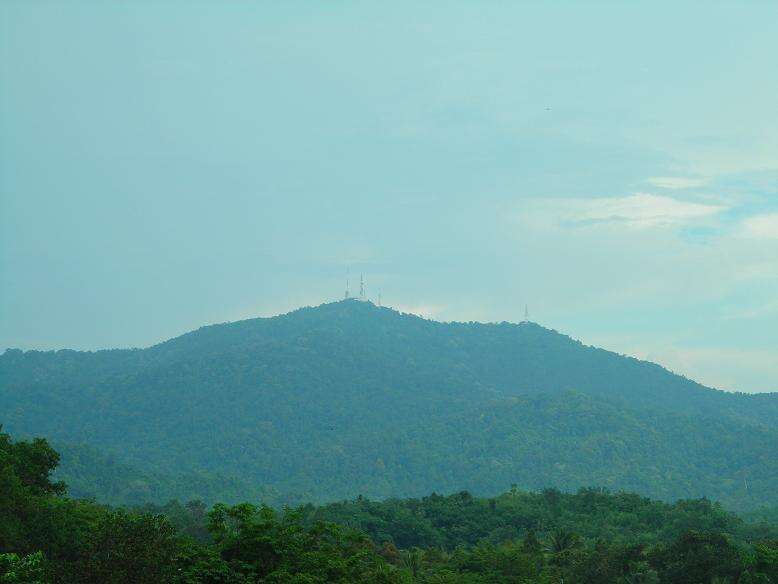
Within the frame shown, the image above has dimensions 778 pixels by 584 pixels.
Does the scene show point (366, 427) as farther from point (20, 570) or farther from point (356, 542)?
point (20, 570)

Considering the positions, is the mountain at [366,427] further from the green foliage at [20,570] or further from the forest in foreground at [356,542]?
the green foliage at [20,570]

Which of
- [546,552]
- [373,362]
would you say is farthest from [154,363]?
[546,552]

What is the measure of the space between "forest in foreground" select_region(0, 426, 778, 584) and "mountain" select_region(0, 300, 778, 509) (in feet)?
150

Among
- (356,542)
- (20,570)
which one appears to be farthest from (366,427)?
(20,570)

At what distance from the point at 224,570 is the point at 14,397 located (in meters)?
158

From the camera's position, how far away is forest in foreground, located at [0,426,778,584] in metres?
18.6

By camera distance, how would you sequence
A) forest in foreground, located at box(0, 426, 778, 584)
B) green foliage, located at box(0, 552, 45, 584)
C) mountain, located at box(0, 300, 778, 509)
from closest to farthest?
green foliage, located at box(0, 552, 45, 584), forest in foreground, located at box(0, 426, 778, 584), mountain, located at box(0, 300, 778, 509)

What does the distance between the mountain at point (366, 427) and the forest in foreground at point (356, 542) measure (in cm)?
4578

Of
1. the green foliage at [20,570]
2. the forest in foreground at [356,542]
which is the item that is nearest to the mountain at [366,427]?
the forest in foreground at [356,542]

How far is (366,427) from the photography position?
161250 mm

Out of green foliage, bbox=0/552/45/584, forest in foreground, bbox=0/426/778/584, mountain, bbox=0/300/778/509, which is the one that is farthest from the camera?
mountain, bbox=0/300/778/509

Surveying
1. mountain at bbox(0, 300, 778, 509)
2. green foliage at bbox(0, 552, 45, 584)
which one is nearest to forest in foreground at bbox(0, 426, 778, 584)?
green foliage at bbox(0, 552, 45, 584)

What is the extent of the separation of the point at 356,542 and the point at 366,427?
13133 centimetres

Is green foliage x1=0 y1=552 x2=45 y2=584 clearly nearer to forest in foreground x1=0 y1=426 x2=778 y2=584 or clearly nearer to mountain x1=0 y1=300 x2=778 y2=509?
forest in foreground x1=0 y1=426 x2=778 y2=584
